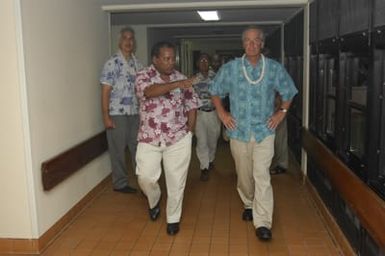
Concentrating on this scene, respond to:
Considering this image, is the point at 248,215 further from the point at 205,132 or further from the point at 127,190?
the point at 205,132

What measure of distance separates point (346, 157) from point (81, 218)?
7.58ft

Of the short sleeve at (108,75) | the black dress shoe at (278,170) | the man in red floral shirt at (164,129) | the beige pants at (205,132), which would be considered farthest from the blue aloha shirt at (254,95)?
the black dress shoe at (278,170)

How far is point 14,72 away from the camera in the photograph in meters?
3.29

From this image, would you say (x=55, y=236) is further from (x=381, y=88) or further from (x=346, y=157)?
(x=381, y=88)

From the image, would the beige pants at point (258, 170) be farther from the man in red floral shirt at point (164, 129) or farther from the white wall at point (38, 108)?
the white wall at point (38, 108)

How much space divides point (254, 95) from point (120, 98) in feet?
5.62

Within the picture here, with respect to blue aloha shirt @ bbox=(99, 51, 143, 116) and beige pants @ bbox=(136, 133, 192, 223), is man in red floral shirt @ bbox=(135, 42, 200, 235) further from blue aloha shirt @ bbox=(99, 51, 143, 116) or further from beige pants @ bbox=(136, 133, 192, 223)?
blue aloha shirt @ bbox=(99, 51, 143, 116)

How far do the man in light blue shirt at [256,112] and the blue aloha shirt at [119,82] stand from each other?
1411 millimetres

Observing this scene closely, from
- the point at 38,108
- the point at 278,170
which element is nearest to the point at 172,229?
the point at 38,108

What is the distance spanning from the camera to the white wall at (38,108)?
3.31 meters

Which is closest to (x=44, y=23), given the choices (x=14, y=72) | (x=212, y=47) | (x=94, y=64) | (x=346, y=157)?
(x=14, y=72)

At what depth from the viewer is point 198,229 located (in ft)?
13.1

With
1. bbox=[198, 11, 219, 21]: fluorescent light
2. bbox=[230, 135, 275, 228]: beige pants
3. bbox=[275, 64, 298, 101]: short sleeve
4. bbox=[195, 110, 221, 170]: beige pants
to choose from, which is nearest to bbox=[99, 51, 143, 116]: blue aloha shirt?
bbox=[195, 110, 221, 170]: beige pants

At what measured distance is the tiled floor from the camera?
11.7ft
